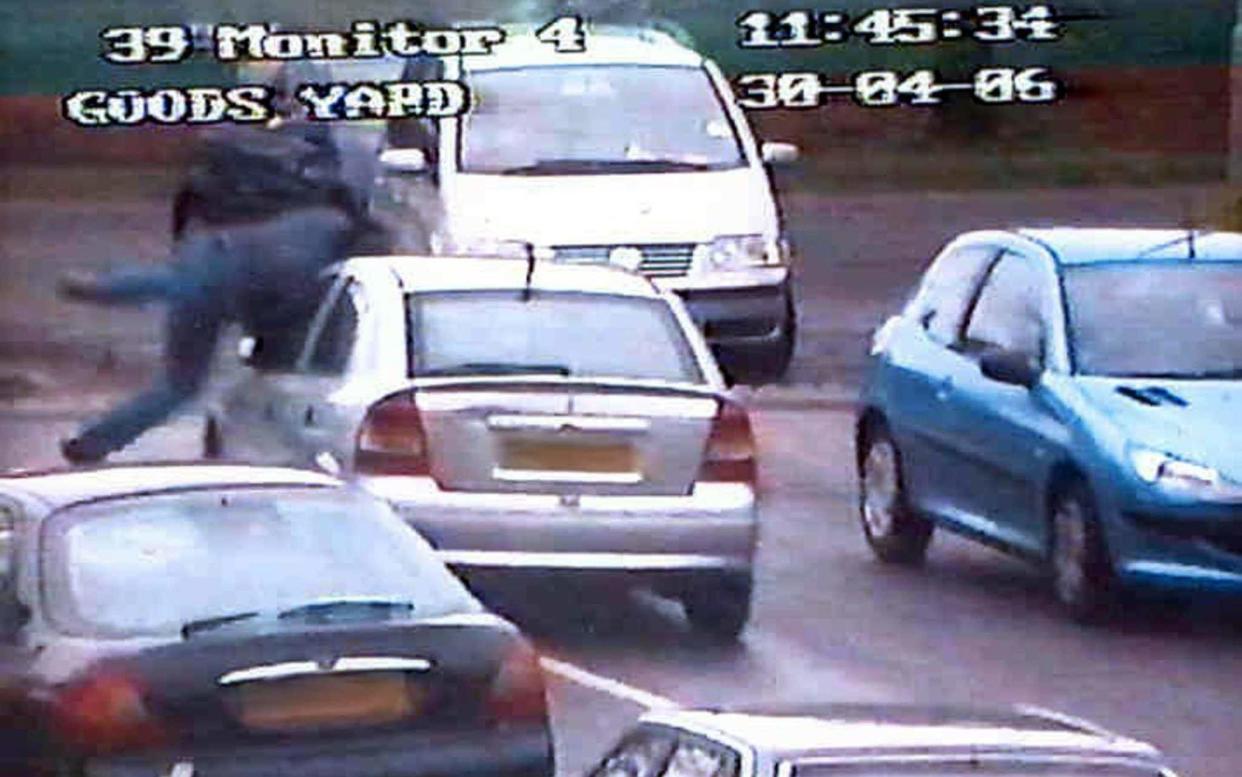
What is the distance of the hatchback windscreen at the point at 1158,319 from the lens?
848 centimetres

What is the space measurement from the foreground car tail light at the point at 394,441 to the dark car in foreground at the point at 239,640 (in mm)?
91

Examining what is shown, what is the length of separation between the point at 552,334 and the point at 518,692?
688 mm

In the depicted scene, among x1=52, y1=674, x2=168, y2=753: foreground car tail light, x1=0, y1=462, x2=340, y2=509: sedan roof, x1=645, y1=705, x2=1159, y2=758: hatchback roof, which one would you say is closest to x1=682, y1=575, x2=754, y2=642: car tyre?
x1=645, y1=705, x2=1159, y2=758: hatchback roof

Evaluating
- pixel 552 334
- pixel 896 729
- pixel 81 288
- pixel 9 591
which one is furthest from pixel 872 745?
pixel 81 288

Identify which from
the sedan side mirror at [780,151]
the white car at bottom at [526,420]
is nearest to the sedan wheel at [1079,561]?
the white car at bottom at [526,420]

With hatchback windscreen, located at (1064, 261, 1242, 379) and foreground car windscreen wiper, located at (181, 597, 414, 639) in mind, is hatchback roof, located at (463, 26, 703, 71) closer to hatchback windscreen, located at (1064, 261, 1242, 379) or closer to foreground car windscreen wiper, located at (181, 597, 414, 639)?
hatchback windscreen, located at (1064, 261, 1242, 379)

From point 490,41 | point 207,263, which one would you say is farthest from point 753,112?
point 207,263

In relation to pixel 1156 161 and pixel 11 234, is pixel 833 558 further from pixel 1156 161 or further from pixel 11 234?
pixel 11 234

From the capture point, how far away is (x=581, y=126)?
8609mm

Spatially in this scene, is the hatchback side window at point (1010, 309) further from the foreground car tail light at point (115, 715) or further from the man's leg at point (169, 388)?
the foreground car tail light at point (115, 715)

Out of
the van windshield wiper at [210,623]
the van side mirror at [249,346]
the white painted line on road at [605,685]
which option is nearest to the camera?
the van windshield wiper at [210,623]

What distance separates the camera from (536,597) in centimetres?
846

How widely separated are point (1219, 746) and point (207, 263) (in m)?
2.05
